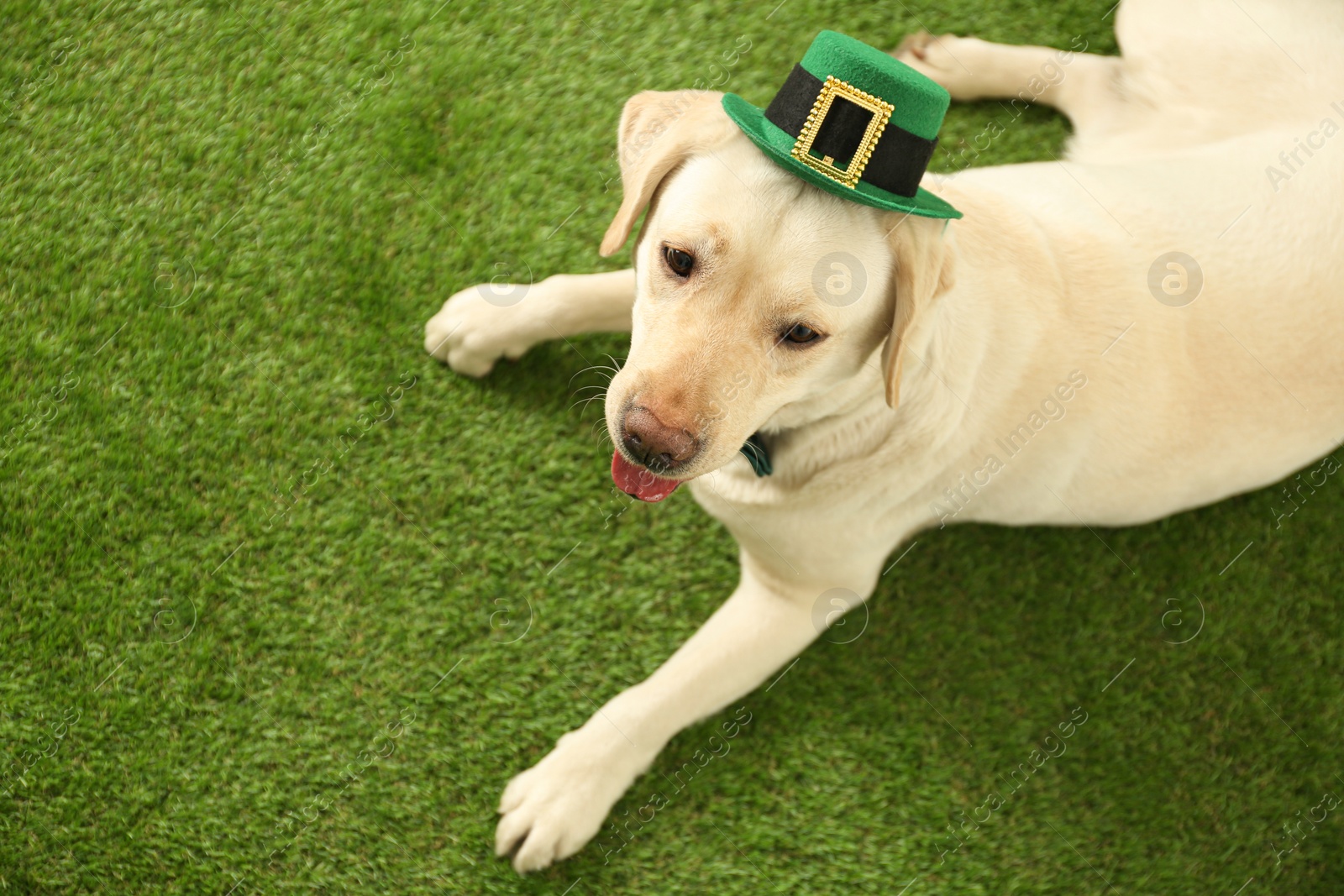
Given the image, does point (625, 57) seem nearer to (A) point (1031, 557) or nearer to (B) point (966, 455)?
(B) point (966, 455)

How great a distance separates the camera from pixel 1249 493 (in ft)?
9.22

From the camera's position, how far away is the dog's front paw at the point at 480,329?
2.56 meters

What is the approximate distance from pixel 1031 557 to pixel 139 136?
3.04m

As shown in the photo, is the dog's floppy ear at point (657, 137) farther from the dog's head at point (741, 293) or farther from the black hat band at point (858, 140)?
the black hat band at point (858, 140)

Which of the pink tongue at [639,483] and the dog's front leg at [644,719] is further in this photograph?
the dog's front leg at [644,719]

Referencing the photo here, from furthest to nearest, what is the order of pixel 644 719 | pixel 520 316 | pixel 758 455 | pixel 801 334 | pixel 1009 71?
pixel 1009 71
pixel 520 316
pixel 644 719
pixel 758 455
pixel 801 334

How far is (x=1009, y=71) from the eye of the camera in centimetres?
288

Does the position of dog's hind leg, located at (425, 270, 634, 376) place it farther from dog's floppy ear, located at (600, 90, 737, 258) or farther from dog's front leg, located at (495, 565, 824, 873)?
dog's front leg, located at (495, 565, 824, 873)

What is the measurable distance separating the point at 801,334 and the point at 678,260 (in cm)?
26

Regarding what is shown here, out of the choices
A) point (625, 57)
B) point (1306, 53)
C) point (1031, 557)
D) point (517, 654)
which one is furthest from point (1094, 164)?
point (517, 654)

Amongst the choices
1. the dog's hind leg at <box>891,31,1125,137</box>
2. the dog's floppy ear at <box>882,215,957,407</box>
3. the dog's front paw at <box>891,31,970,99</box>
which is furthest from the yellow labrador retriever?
the dog's front paw at <box>891,31,970,99</box>

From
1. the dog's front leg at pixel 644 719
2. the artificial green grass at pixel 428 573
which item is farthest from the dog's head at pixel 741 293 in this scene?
the artificial green grass at pixel 428 573

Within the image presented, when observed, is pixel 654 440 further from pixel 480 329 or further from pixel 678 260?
pixel 480 329

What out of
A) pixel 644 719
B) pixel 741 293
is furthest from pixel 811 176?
pixel 644 719
